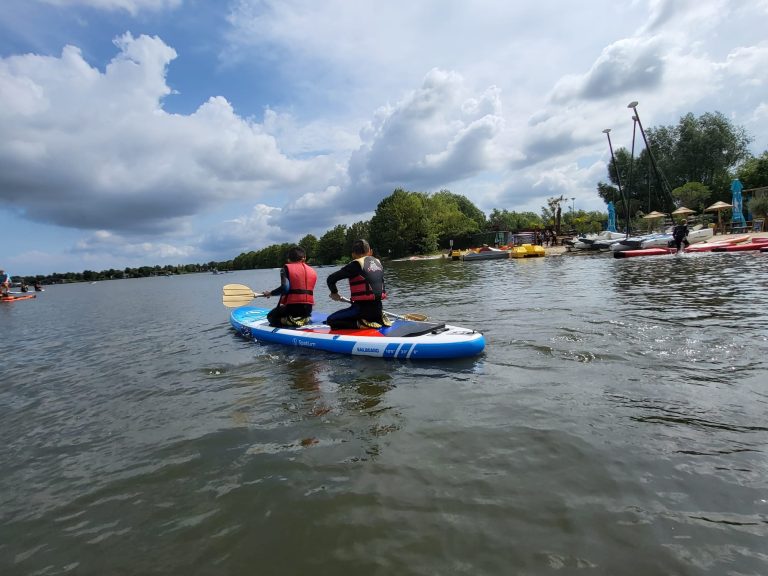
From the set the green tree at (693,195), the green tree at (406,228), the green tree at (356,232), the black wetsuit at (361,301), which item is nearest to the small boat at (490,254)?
the green tree at (693,195)

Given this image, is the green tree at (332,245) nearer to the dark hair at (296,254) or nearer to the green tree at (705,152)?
the green tree at (705,152)

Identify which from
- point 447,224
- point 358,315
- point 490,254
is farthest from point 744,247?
point 447,224

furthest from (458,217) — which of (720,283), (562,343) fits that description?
(562,343)

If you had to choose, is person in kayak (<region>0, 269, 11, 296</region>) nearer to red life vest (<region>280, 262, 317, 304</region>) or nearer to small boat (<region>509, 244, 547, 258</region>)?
red life vest (<region>280, 262, 317, 304</region>)

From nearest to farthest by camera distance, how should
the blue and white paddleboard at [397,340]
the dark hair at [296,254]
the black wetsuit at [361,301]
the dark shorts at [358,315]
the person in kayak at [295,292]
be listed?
the blue and white paddleboard at [397,340] → the black wetsuit at [361,301] → the dark shorts at [358,315] → the dark hair at [296,254] → the person in kayak at [295,292]

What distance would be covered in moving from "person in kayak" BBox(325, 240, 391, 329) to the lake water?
3.30 ft

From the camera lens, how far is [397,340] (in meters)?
7.75

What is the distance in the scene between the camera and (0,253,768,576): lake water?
2.87m

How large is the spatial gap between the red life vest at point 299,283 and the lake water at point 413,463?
211 centimetres

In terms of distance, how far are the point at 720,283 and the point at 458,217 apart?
75.9 m

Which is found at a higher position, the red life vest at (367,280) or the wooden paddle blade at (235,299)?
the red life vest at (367,280)

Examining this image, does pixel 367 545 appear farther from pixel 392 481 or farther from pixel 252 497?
pixel 252 497

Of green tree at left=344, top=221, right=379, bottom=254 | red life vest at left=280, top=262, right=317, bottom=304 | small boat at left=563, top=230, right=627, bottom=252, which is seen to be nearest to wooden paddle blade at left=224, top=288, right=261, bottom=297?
red life vest at left=280, top=262, right=317, bottom=304

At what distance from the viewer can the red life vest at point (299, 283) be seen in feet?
A: 31.4
